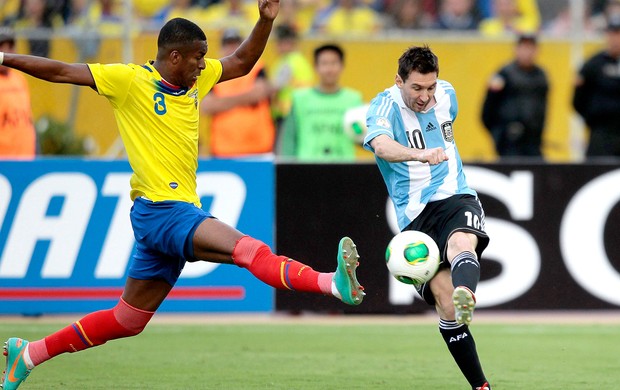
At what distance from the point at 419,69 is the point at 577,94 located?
6.89 m

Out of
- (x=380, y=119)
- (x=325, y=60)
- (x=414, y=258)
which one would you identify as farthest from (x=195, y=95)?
(x=325, y=60)

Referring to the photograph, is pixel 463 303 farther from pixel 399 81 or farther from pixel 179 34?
pixel 179 34

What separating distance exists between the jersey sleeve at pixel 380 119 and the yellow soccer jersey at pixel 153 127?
3.67 ft

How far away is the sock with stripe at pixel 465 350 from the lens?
7566 mm

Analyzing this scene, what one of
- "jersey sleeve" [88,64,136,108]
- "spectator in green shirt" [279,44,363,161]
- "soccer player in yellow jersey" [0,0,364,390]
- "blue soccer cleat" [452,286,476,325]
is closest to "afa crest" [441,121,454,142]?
"soccer player in yellow jersey" [0,0,364,390]

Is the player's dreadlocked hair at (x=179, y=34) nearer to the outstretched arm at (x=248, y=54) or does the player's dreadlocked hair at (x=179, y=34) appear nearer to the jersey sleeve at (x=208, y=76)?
the jersey sleeve at (x=208, y=76)

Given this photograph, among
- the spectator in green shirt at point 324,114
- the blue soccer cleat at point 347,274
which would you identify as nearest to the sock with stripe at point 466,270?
the blue soccer cleat at point 347,274

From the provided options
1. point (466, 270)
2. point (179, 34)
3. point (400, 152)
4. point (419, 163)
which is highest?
point (179, 34)

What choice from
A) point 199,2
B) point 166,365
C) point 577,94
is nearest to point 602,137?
point 577,94

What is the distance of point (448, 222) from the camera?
Result: 7766 millimetres

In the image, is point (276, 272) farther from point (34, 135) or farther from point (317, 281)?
point (34, 135)

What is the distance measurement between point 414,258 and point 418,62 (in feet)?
3.91

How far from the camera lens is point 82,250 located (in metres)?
11.9

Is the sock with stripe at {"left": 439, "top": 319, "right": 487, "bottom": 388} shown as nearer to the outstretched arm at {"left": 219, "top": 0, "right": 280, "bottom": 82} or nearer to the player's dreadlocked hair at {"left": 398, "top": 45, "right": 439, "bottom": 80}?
the player's dreadlocked hair at {"left": 398, "top": 45, "right": 439, "bottom": 80}
